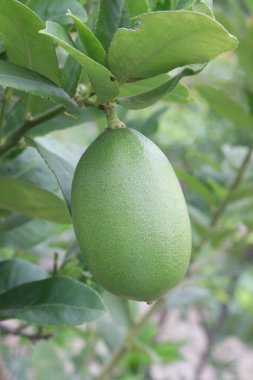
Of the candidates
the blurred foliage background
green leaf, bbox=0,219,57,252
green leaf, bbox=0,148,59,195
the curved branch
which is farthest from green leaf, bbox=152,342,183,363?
the curved branch

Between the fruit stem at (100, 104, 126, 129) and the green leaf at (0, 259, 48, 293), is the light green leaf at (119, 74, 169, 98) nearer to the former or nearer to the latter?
the fruit stem at (100, 104, 126, 129)

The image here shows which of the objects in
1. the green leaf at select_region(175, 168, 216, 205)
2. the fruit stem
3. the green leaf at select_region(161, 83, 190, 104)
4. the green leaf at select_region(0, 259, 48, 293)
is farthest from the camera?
the green leaf at select_region(175, 168, 216, 205)

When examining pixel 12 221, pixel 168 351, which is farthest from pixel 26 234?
pixel 168 351

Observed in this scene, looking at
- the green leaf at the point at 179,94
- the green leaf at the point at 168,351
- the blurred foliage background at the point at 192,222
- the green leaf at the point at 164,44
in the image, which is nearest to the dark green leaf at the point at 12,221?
the blurred foliage background at the point at 192,222

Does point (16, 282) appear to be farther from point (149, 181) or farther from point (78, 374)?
point (78, 374)

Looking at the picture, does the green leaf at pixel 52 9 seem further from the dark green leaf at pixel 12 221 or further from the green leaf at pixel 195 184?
the green leaf at pixel 195 184

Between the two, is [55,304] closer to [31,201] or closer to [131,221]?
[31,201]
